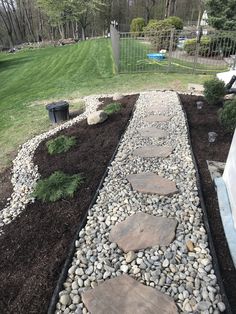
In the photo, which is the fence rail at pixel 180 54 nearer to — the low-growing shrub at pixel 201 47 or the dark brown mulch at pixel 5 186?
the low-growing shrub at pixel 201 47

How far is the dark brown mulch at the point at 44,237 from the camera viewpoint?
2.20 meters

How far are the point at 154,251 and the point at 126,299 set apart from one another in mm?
525

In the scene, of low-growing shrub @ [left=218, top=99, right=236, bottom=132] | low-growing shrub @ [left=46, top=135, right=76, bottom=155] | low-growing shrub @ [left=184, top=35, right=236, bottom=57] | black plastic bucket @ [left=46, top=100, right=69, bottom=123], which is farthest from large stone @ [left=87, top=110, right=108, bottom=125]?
low-growing shrub @ [left=184, top=35, right=236, bottom=57]

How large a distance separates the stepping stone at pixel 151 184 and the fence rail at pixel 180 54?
25.1 ft

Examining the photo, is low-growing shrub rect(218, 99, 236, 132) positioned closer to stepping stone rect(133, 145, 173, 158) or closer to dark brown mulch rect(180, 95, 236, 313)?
dark brown mulch rect(180, 95, 236, 313)

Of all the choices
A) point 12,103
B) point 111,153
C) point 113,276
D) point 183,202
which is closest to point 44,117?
point 12,103

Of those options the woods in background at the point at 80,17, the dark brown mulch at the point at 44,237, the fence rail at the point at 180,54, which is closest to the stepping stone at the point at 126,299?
the dark brown mulch at the point at 44,237

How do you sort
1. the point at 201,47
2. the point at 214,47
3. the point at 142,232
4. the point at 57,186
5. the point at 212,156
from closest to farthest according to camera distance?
1. the point at 142,232
2. the point at 57,186
3. the point at 212,156
4. the point at 214,47
5. the point at 201,47

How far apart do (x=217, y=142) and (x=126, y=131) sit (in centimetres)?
150

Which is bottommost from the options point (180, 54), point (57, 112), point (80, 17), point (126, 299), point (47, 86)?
point (47, 86)

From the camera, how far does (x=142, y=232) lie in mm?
2654

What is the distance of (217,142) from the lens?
4.44 metres

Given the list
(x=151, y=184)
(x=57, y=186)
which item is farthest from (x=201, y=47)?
(x=57, y=186)

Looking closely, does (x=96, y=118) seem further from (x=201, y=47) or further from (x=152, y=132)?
(x=201, y=47)
